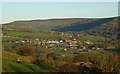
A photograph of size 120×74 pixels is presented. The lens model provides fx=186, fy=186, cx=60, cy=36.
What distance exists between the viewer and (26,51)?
63.1 m

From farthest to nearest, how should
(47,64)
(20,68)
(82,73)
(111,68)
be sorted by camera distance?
(47,64), (20,68), (111,68), (82,73)

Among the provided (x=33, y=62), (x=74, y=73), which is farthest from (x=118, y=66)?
(x=33, y=62)

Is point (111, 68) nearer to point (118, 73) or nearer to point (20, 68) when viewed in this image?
point (118, 73)

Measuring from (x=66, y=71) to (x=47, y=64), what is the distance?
624 inches

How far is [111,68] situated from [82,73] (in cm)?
552

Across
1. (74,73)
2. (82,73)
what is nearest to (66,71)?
(74,73)

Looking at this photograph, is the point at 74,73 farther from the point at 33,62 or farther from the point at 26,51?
the point at 26,51

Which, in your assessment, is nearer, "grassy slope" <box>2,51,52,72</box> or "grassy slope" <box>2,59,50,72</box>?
"grassy slope" <box>2,51,52,72</box>

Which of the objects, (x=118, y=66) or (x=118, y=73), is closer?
(x=118, y=73)

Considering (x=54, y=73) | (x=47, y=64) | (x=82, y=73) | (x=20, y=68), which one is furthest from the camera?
(x=47, y=64)

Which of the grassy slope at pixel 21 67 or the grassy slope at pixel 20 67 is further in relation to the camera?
the grassy slope at pixel 21 67

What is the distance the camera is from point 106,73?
1183 inches

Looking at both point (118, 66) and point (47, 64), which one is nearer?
point (118, 66)

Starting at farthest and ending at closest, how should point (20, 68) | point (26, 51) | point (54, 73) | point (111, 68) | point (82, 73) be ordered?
point (26, 51) < point (20, 68) < point (111, 68) < point (82, 73) < point (54, 73)
